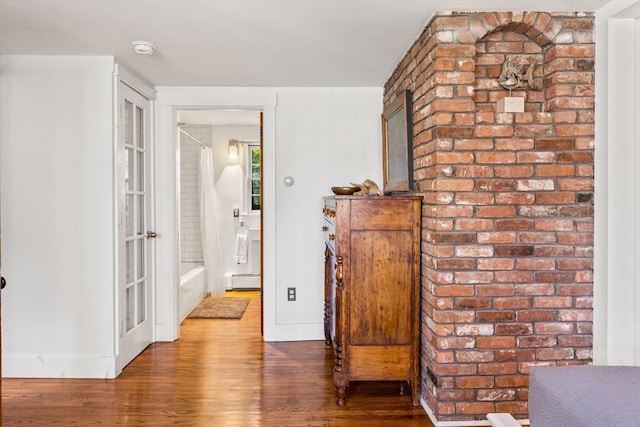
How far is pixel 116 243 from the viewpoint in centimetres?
299

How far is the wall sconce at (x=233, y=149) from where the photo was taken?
586 centimetres

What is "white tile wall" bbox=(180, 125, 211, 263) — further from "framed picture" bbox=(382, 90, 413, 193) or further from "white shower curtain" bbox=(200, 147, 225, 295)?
"framed picture" bbox=(382, 90, 413, 193)

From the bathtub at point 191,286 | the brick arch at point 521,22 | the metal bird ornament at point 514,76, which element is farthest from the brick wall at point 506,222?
the bathtub at point 191,286

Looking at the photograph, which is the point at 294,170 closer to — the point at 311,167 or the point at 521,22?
the point at 311,167

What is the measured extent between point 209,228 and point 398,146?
331 centimetres

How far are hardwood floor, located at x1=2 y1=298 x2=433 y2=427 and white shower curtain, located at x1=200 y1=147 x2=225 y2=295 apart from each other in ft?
6.74

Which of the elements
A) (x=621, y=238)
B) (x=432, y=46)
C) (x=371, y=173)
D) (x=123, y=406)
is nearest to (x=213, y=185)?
(x=371, y=173)

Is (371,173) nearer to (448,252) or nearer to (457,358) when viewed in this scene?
(448,252)

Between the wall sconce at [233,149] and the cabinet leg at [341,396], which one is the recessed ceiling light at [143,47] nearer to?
the cabinet leg at [341,396]

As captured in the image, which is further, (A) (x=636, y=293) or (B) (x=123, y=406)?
(B) (x=123, y=406)

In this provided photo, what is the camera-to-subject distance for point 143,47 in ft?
8.91

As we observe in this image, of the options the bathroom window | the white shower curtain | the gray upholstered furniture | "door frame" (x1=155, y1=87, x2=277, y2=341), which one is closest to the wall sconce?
the bathroom window

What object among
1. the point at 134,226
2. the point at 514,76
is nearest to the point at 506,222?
the point at 514,76

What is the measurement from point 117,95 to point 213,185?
2734 millimetres
